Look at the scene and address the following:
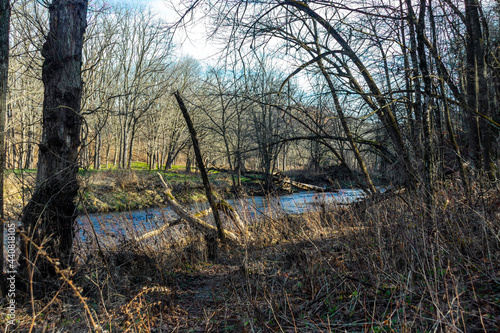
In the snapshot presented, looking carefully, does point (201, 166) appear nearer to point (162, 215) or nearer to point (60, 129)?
point (162, 215)

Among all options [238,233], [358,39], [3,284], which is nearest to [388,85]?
[358,39]

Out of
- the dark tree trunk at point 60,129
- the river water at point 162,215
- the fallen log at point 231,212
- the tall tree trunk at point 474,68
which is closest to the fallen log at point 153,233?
the river water at point 162,215

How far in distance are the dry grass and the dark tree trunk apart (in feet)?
1.77

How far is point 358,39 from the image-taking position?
530cm

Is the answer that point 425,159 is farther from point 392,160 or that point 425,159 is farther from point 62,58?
point 62,58

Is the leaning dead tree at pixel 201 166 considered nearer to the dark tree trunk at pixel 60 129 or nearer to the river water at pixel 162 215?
the river water at pixel 162 215

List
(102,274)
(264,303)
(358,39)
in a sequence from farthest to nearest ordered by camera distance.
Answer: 1. (358,39)
2. (102,274)
3. (264,303)

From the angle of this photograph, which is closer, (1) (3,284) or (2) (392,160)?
(1) (3,284)

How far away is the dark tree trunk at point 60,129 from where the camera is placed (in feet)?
12.4

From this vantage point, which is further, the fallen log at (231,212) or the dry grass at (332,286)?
the fallen log at (231,212)

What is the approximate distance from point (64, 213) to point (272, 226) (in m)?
3.81

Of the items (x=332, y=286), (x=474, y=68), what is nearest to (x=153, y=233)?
(x=332, y=286)

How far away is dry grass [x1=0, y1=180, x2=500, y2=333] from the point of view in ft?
7.60

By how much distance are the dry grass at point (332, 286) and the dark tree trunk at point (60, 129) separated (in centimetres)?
54
